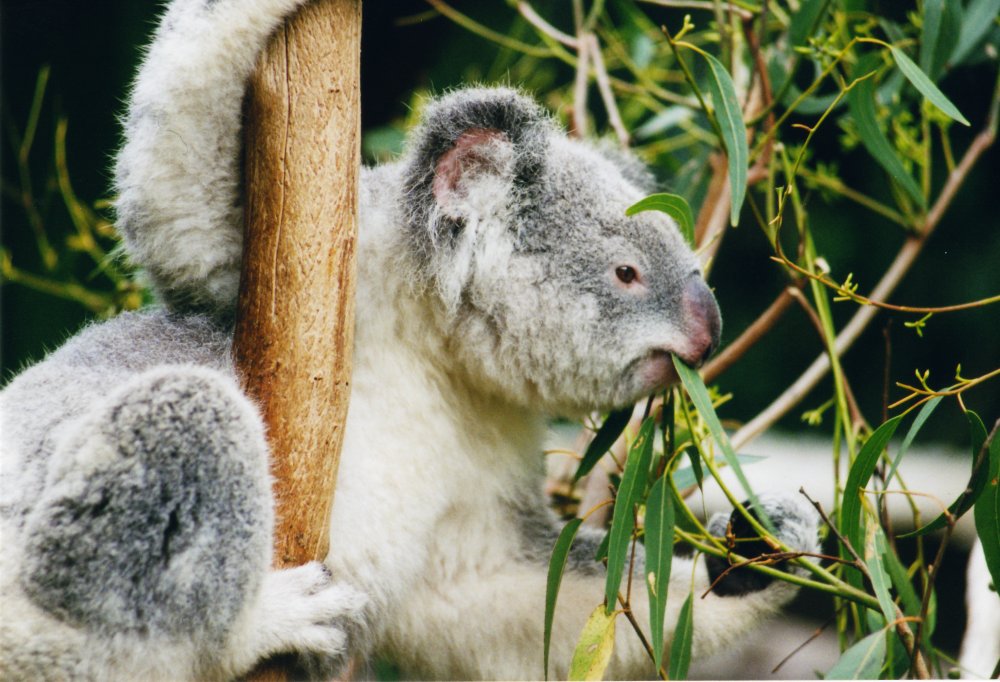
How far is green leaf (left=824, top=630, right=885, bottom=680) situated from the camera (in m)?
1.42

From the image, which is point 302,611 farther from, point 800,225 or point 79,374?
point 800,225

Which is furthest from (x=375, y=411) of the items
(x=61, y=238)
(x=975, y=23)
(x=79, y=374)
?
(x=61, y=238)

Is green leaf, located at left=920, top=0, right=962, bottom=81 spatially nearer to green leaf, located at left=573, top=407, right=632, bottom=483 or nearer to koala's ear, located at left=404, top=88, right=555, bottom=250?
koala's ear, located at left=404, top=88, right=555, bottom=250

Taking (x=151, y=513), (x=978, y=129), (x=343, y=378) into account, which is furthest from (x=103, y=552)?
→ (x=978, y=129)

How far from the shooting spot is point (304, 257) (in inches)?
56.7

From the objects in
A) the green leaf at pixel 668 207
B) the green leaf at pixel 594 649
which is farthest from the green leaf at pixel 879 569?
the green leaf at pixel 668 207

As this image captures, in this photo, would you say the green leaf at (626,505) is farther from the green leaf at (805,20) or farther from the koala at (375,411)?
the green leaf at (805,20)

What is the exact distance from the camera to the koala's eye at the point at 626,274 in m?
1.79

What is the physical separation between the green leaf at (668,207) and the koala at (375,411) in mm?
208

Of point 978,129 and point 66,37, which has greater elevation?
point 66,37

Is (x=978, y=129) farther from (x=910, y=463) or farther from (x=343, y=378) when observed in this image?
(x=343, y=378)

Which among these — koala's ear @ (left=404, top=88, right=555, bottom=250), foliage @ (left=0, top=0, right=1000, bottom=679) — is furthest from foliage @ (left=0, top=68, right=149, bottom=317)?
koala's ear @ (left=404, top=88, right=555, bottom=250)

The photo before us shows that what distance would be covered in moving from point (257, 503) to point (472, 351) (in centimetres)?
54

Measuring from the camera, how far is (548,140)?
1.87 m
